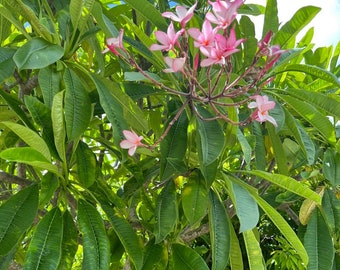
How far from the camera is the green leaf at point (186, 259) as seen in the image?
0.99 meters

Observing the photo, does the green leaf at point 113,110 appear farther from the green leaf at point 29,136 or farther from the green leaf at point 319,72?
the green leaf at point 319,72

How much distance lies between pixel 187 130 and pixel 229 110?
0.13 meters

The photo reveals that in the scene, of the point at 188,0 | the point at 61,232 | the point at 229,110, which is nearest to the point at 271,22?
the point at 188,0

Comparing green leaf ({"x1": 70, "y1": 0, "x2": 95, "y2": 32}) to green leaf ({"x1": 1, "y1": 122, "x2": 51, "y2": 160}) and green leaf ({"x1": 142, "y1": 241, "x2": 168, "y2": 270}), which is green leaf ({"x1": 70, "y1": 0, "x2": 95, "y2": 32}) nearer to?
green leaf ({"x1": 1, "y1": 122, "x2": 51, "y2": 160})

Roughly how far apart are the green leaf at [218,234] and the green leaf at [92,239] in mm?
182

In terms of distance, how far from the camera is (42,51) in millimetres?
779

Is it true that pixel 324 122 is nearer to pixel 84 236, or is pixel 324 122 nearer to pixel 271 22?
pixel 271 22

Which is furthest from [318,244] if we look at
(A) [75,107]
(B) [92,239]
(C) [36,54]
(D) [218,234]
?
(C) [36,54]

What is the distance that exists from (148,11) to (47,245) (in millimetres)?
425

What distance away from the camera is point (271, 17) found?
3.54 ft

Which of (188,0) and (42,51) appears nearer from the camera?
(42,51)

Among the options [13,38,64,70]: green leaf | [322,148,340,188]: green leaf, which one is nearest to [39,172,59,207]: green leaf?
[13,38,64,70]: green leaf

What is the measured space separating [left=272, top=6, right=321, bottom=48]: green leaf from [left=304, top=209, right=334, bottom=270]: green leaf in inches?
15.6

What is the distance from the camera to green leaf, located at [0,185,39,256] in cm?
86
